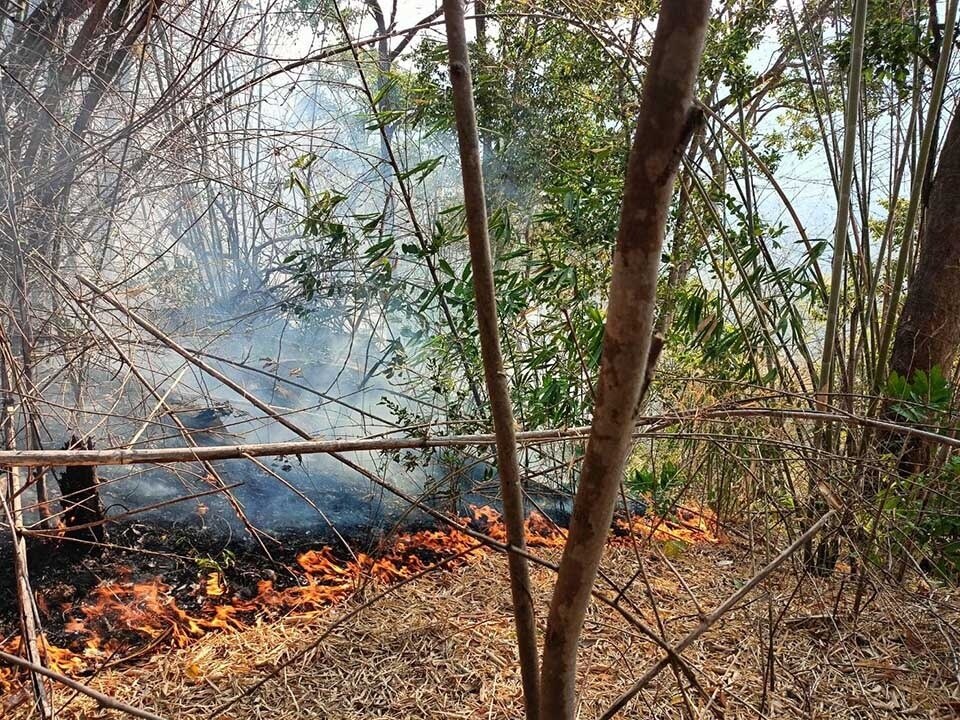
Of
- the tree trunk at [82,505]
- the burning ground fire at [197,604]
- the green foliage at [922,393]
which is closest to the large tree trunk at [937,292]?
the green foliage at [922,393]

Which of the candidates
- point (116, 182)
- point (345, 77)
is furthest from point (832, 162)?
point (116, 182)

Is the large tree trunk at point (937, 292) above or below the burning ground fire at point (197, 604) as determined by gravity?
above

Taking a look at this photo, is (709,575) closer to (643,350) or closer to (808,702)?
(808,702)

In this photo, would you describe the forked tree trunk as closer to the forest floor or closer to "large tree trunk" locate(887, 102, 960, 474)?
the forest floor

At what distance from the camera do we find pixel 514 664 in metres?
1.59

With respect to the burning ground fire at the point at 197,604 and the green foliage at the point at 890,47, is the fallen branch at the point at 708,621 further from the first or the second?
the green foliage at the point at 890,47

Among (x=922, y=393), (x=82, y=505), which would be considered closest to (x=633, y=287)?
(x=922, y=393)

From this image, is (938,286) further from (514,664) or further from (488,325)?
(488,325)

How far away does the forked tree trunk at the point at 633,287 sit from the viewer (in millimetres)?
429

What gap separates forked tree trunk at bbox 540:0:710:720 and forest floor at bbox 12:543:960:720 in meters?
0.79

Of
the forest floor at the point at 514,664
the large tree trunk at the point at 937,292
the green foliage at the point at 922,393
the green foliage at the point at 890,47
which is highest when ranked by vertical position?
the green foliage at the point at 890,47

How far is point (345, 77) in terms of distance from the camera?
9.19 ft

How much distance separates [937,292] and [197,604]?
2312 millimetres

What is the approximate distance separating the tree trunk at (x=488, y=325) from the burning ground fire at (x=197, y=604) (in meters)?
0.82
